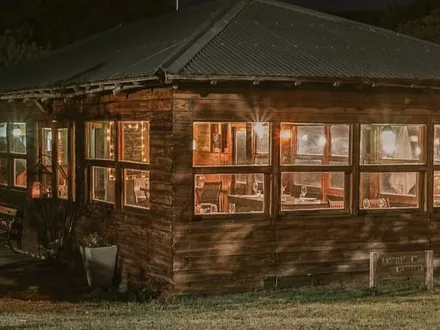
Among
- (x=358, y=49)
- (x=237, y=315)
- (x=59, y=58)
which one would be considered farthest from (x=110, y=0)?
(x=237, y=315)

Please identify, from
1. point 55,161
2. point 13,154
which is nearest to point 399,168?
point 55,161

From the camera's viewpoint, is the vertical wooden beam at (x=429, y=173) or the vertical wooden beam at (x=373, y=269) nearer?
the vertical wooden beam at (x=373, y=269)

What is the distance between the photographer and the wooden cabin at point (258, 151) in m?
13.8

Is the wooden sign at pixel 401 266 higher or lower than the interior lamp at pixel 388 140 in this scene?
lower

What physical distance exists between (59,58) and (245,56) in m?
7.54

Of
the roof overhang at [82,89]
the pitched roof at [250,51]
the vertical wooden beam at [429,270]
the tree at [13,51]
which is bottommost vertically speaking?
the vertical wooden beam at [429,270]

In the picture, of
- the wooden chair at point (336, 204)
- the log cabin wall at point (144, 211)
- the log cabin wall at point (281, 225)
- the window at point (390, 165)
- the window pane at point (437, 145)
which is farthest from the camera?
the window pane at point (437, 145)

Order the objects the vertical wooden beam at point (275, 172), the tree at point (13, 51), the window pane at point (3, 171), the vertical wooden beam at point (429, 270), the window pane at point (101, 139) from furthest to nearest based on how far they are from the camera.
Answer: the tree at point (13, 51) < the window pane at point (3, 171) < the window pane at point (101, 139) < the vertical wooden beam at point (275, 172) < the vertical wooden beam at point (429, 270)

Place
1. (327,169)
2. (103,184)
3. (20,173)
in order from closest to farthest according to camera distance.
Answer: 1. (327,169)
2. (103,184)
3. (20,173)

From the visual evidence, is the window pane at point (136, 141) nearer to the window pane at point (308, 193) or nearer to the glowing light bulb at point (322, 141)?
the window pane at point (308, 193)

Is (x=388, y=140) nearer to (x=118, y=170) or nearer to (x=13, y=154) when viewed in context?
(x=118, y=170)

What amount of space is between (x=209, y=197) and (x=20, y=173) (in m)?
7.94

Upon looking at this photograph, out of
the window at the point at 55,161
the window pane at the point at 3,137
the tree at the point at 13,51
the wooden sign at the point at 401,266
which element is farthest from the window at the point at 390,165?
the tree at the point at 13,51

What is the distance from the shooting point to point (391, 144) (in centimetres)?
1530
